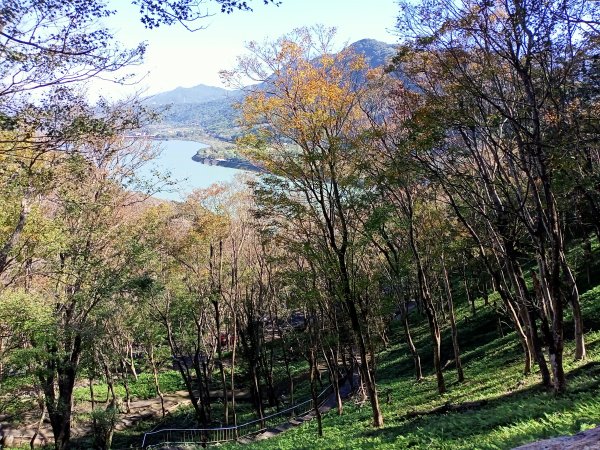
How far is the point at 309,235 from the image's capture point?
1656cm

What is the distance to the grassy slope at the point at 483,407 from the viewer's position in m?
8.12

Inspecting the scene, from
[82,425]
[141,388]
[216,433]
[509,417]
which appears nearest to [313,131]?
[509,417]

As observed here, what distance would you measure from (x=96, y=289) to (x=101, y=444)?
1199 centimetres

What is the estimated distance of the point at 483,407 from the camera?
13.1m

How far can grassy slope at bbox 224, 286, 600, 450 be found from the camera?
8125mm

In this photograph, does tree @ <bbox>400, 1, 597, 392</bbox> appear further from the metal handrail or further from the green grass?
the green grass

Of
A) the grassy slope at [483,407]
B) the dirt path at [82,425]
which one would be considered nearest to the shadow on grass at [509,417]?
the grassy slope at [483,407]

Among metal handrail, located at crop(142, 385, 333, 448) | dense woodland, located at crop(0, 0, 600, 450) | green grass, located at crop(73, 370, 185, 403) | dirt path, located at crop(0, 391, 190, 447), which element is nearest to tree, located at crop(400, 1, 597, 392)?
dense woodland, located at crop(0, 0, 600, 450)

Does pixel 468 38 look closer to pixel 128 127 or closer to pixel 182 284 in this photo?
pixel 128 127

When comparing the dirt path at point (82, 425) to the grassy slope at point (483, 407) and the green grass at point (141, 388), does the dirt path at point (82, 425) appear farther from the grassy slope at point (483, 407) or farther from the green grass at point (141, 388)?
the grassy slope at point (483, 407)

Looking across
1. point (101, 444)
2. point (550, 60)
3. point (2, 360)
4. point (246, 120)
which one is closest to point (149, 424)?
point (101, 444)

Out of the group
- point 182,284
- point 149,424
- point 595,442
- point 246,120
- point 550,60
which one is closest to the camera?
point 595,442

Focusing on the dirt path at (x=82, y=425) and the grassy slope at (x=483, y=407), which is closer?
the grassy slope at (x=483, y=407)

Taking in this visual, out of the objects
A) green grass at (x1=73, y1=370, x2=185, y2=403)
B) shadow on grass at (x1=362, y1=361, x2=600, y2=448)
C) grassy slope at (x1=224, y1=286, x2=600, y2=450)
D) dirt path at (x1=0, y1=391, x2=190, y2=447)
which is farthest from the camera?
green grass at (x1=73, y1=370, x2=185, y2=403)
